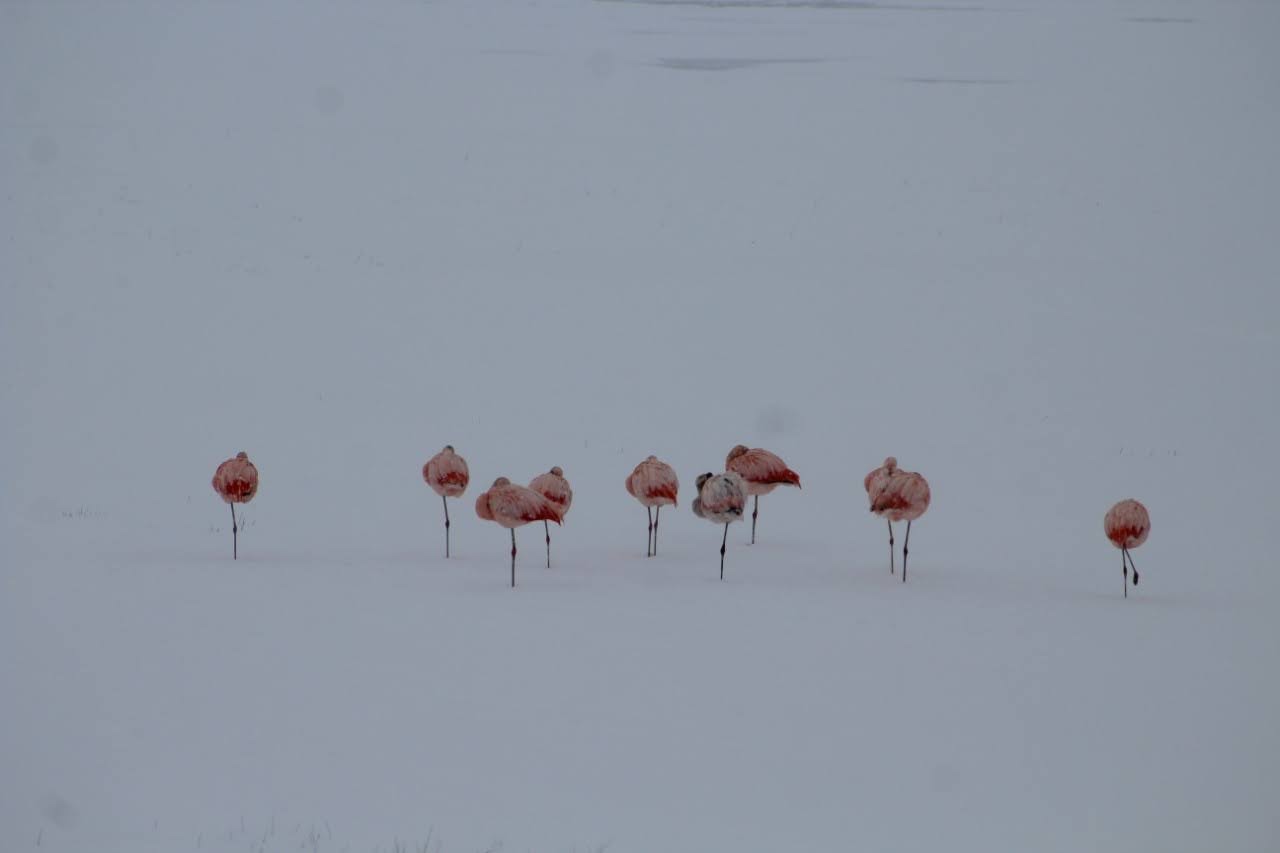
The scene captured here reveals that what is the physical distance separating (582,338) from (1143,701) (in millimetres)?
11800

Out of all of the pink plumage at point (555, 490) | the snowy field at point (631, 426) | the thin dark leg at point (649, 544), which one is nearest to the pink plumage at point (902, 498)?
the snowy field at point (631, 426)

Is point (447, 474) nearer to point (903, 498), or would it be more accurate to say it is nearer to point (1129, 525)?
point (903, 498)

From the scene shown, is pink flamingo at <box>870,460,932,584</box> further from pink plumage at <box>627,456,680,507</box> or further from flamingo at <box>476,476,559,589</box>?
flamingo at <box>476,476,559,589</box>

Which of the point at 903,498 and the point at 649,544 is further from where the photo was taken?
the point at 649,544

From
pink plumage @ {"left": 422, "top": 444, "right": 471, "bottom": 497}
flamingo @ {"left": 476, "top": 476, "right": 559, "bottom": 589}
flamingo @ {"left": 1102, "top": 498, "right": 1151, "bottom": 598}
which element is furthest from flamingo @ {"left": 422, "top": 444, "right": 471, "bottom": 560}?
flamingo @ {"left": 1102, "top": 498, "right": 1151, "bottom": 598}

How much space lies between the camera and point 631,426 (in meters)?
14.9

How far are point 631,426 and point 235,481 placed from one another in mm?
6057

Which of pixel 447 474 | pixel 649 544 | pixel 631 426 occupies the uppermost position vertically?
pixel 631 426

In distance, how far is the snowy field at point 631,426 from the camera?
6141 mm

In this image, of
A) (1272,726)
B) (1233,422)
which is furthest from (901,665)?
(1233,422)

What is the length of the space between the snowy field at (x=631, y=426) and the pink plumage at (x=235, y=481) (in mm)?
473

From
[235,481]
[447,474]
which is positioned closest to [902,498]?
[447,474]

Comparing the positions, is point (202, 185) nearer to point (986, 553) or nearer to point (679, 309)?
point (679, 309)

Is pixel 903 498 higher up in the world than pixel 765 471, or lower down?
lower down
